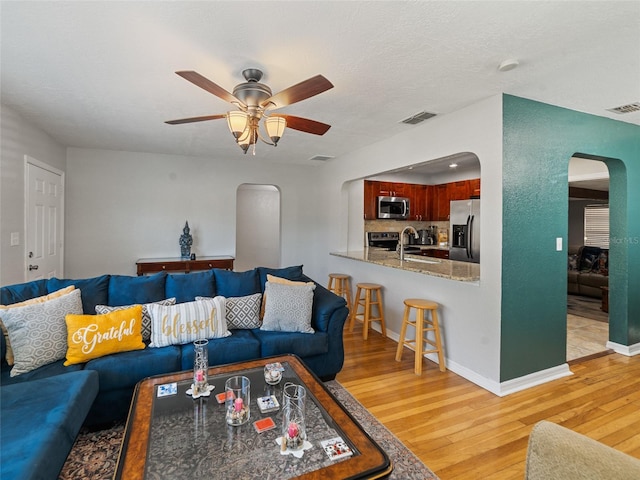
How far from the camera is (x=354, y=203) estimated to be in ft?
18.9

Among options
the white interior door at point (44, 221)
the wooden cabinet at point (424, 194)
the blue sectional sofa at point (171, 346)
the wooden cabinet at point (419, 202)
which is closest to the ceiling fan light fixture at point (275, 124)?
the blue sectional sofa at point (171, 346)

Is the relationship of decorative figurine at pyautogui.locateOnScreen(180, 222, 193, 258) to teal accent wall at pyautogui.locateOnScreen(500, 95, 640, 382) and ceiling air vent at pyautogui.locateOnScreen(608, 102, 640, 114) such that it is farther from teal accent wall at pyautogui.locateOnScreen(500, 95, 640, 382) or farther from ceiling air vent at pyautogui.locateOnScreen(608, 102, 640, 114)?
ceiling air vent at pyautogui.locateOnScreen(608, 102, 640, 114)

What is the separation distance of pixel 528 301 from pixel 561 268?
530 millimetres

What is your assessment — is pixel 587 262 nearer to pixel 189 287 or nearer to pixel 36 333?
pixel 189 287

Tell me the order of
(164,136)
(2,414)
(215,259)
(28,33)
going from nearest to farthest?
(2,414)
(28,33)
(164,136)
(215,259)

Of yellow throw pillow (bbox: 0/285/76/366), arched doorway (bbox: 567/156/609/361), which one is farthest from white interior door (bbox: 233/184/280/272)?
arched doorway (bbox: 567/156/609/361)

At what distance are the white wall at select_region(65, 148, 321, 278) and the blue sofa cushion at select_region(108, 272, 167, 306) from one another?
2.57 metres

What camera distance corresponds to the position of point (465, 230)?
5332mm

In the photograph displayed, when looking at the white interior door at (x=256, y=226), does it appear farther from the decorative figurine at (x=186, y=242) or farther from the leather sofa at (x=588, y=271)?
the leather sofa at (x=588, y=271)

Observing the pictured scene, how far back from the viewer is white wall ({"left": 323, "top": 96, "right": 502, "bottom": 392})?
2736 mm

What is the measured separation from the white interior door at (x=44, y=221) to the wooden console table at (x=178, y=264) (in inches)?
39.4

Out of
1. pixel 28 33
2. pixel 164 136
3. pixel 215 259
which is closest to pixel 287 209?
pixel 215 259

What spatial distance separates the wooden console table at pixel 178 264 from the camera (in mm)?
4758

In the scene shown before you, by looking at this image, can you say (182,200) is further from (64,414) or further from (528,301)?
(528,301)
